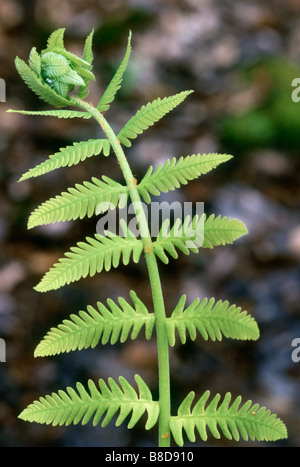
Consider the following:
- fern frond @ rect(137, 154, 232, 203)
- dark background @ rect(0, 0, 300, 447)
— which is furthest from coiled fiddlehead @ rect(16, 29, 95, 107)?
dark background @ rect(0, 0, 300, 447)

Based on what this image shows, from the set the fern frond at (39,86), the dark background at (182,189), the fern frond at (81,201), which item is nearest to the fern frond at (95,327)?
the fern frond at (81,201)

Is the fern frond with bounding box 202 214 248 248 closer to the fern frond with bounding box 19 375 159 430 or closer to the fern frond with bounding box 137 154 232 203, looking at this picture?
the fern frond with bounding box 137 154 232 203

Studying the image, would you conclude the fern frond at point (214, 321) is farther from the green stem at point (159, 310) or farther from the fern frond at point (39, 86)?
the fern frond at point (39, 86)

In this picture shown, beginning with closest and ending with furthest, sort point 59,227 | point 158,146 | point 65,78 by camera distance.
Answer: point 65,78, point 59,227, point 158,146

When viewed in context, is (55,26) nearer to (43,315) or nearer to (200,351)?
(43,315)

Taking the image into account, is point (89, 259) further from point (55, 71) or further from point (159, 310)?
point (55, 71)

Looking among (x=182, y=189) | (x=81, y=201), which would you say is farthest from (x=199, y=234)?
(x=182, y=189)

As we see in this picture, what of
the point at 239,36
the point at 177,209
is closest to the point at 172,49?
the point at 239,36
